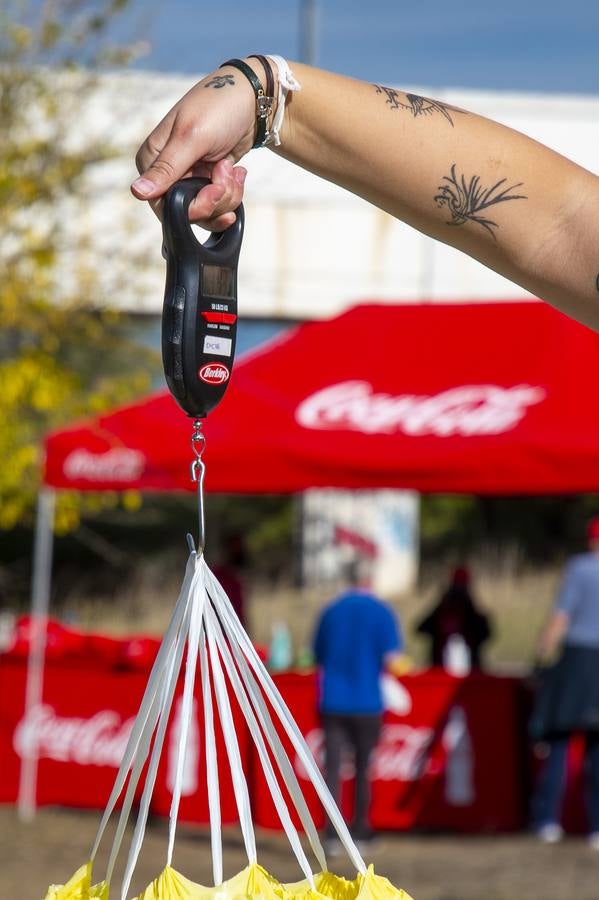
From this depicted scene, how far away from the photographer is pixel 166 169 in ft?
4.97

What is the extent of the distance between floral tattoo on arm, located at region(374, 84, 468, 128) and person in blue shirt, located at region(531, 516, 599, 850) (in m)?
6.43

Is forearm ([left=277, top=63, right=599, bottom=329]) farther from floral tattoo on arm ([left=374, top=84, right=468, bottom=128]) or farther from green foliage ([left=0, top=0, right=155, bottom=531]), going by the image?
green foliage ([left=0, top=0, right=155, bottom=531])

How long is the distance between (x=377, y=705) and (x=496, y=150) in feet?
21.0

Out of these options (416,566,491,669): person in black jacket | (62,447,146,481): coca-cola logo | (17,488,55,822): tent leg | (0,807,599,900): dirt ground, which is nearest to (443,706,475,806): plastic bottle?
(0,807,599,900): dirt ground

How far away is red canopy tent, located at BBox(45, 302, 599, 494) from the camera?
275 inches

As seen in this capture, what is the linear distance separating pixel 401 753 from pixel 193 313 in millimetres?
7390

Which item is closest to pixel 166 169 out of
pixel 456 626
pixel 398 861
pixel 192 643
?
pixel 192 643

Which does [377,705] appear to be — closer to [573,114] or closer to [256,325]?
[256,325]

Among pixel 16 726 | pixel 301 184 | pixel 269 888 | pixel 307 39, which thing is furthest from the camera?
pixel 307 39

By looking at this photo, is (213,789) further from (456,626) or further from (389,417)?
(456,626)

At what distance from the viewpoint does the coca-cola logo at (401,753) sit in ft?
28.1

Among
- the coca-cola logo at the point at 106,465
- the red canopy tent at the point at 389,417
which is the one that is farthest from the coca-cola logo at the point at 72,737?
the coca-cola logo at the point at 106,465

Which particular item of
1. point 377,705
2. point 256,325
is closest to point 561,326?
point 377,705

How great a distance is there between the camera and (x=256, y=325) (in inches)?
733
